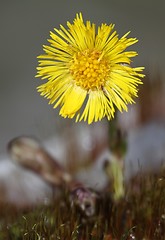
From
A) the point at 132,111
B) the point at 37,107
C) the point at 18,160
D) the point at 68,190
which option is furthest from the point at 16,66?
the point at 68,190

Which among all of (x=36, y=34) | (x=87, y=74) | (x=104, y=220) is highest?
(x=36, y=34)

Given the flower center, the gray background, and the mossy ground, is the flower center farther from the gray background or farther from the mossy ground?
the gray background

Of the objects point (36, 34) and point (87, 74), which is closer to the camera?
point (87, 74)

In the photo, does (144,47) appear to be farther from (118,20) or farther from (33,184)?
(33,184)

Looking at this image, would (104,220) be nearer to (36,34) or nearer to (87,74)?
(87,74)

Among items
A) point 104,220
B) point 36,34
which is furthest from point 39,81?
point 104,220
